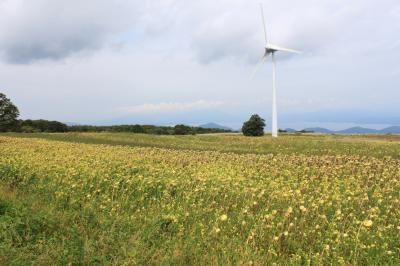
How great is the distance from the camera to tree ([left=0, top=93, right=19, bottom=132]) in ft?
286

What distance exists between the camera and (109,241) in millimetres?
8219

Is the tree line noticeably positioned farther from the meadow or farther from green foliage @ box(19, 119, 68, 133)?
the meadow

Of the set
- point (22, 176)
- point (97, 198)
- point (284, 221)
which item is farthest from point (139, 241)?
point (22, 176)

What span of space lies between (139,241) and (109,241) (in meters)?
0.56

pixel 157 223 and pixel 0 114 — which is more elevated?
pixel 0 114

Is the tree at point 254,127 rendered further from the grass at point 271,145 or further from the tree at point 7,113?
the tree at point 7,113

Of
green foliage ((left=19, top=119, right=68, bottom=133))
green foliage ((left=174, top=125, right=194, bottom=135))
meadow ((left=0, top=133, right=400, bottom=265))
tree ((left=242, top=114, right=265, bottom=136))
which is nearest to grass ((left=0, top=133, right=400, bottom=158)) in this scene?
meadow ((left=0, top=133, right=400, bottom=265))

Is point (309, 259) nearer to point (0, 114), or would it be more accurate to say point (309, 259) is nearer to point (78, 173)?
point (78, 173)

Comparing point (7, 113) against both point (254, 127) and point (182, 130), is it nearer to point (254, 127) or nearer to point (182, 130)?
point (182, 130)

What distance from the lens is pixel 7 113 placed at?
88.2m

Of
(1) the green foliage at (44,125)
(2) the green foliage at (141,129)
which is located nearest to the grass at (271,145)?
(2) the green foliage at (141,129)

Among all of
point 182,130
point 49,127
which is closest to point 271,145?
point 182,130

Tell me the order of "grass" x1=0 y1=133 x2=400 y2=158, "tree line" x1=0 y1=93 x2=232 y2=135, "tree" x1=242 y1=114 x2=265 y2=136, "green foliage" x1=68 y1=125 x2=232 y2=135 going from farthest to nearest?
"green foliage" x1=68 y1=125 x2=232 y2=135, "tree line" x1=0 y1=93 x2=232 y2=135, "tree" x1=242 y1=114 x2=265 y2=136, "grass" x1=0 y1=133 x2=400 y2=158

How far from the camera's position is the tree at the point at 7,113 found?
8731 centimetres
